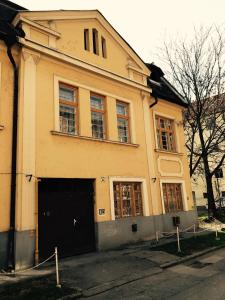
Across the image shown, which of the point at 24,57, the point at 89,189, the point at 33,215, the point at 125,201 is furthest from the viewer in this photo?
the point at 125,201

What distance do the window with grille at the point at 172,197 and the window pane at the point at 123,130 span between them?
329 cm

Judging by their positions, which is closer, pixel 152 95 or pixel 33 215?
pixel 33 215

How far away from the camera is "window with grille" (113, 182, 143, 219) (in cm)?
1184

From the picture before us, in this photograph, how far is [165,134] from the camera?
51.6 ft

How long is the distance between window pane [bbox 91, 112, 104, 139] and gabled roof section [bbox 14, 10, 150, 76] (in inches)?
164

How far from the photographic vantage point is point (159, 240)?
12.6 meters

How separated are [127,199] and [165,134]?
16.9 ft

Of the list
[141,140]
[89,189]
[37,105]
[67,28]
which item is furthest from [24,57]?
[141,140]

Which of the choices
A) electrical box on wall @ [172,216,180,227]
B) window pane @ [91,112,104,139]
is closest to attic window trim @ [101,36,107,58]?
window pane @ [91,112,104,139]

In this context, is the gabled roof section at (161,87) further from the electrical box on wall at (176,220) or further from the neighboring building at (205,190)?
the neighboring building at (205,190)

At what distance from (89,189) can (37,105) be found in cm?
386

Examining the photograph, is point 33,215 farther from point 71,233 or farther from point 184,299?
point 184,299

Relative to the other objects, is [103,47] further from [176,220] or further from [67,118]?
[176,220]

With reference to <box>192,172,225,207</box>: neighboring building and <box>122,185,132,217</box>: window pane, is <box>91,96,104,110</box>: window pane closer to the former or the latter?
<box>122,185,132,217</box>: window pane
